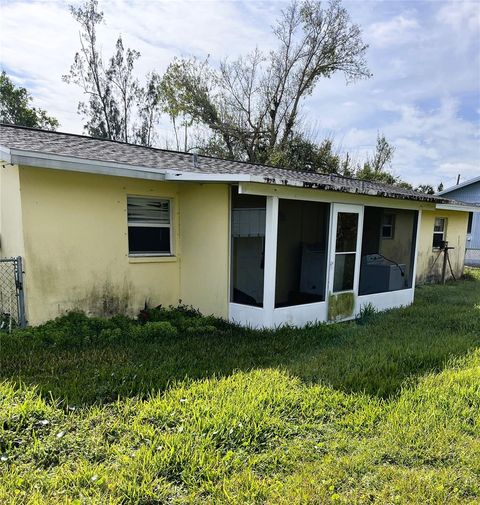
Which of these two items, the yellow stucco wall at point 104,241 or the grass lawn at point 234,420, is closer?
the grass lawn at point 234,420

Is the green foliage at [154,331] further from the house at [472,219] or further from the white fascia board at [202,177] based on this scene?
the house at [472,219]

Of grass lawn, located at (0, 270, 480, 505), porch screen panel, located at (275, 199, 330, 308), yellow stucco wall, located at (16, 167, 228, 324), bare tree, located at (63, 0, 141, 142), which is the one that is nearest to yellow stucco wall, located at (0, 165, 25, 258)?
yellow stucco wall, located at (16, 167, 228, 324)

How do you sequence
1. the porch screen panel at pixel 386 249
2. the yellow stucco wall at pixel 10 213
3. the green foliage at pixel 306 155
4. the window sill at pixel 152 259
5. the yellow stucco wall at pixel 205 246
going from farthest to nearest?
the green foliage at pixel 306 155 → the porch screen panel at pixel 386 249 → the window sill at pixel 152 259 → the yellow stucco wall at pixel 205 246 → the yellow stucco wall at pixel 10 213

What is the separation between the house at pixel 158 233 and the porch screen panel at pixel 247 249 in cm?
2

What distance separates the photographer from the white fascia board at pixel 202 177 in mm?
5078

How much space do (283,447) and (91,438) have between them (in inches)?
58.1

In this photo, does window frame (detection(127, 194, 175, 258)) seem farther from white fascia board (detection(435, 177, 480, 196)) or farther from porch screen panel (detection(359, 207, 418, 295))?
white fascia board (detection(435, 177, 480, 196))

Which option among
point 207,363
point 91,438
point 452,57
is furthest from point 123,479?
point 452,57

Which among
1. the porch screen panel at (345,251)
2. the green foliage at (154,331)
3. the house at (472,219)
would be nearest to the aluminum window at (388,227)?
the porch screen panel at (345,251)

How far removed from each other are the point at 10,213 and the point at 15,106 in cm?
2572

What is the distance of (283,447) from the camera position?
2.80 m

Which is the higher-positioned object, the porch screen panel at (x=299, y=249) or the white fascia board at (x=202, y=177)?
the white fascia board at (x=202, y=177)

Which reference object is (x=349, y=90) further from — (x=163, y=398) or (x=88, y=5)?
(x=163, y=398)

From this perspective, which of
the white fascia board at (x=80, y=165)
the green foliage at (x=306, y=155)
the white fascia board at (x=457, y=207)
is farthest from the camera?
the green foliage at (x=306, y=155)
